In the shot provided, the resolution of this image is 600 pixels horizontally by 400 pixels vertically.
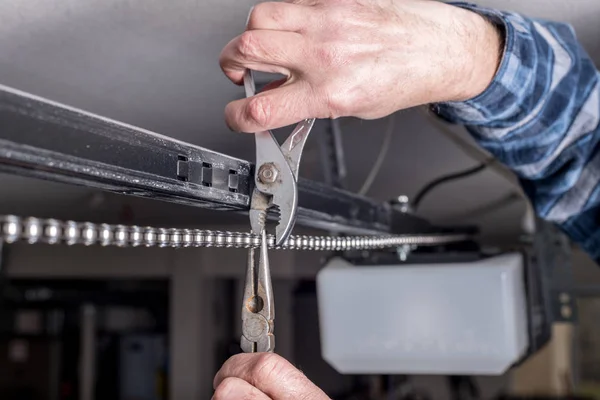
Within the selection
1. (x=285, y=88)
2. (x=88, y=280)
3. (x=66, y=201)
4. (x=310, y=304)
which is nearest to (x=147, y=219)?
(x=66, y=201)

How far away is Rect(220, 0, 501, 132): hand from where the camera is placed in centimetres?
48

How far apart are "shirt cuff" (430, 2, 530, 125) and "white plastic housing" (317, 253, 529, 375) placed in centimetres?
37

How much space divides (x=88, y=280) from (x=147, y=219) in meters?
2.44

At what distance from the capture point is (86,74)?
858 mm

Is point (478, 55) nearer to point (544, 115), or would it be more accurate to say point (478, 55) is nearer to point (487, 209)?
point (544, 115)

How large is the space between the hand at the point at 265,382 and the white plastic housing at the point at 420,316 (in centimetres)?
58

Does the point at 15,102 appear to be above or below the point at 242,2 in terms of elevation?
below

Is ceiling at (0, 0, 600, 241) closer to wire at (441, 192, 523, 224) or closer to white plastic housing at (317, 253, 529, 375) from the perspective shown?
white plastic housing at (317, 253, 529, 375)

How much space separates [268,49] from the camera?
47 cm

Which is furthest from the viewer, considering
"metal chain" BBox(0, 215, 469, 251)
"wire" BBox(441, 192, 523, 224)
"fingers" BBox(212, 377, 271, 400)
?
"wire" BBox(441, 192, 523, 224)

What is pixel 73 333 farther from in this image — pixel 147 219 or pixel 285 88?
pixel 285 88

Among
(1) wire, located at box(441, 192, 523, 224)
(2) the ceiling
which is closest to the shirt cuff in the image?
(2) the ceiling

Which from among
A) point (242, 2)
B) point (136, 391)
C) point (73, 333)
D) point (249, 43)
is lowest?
point (136, 391)

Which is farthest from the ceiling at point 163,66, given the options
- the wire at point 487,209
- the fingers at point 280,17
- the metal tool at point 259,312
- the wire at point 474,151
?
the wire at point 487,209
